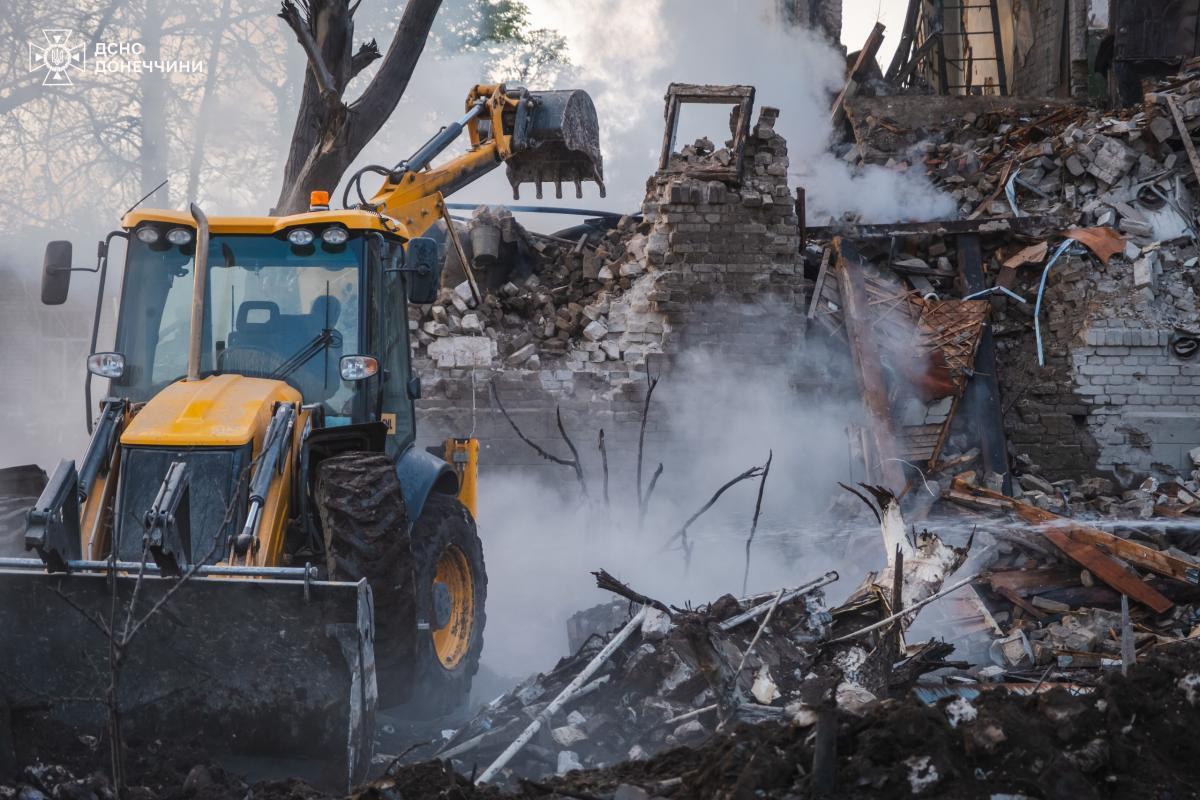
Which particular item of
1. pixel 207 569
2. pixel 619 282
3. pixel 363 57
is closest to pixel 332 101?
pixel 363 57

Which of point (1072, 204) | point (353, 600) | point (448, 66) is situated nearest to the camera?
point (353, 600)

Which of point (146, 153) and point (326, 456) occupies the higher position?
point (146, 153)

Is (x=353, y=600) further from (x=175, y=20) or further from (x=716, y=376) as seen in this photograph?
(x=175, y=20)

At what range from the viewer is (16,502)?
20.5 ft

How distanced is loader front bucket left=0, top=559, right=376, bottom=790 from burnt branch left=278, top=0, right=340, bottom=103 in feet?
24.6

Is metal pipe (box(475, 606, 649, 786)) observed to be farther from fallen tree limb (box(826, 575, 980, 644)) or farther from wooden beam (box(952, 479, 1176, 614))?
wooden beam (box(952, 479, 1176, 614))

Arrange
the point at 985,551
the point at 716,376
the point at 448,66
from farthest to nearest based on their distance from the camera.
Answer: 1. the point at 448,66
2. the point at 716,376
3. the point at 985,551

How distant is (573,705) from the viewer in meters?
6.48

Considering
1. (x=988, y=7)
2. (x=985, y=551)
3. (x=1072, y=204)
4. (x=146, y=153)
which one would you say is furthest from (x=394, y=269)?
(x=988, y=7)

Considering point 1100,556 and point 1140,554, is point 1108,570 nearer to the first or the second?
point 1100,556

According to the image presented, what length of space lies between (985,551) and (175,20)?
17.2 m

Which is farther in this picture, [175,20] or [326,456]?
[175,20]

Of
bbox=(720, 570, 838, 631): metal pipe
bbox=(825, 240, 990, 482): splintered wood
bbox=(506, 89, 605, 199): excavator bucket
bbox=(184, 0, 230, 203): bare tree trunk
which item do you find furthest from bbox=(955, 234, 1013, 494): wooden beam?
bbox=(184, 0, 230, 203): bare tree trunk

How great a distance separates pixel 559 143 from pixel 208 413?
4.55 metres
